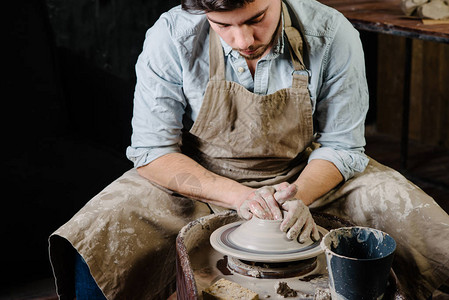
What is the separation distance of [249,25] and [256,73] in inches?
9.0

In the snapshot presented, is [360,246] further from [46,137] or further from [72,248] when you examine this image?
[46,137]

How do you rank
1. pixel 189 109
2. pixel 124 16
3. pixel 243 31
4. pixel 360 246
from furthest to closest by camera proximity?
pixel 124 16 < pixel 189 109 < pixel 243 31 < pixel 360 246

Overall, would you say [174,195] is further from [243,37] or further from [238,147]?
[243,37]

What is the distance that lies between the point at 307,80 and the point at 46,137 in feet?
4.27

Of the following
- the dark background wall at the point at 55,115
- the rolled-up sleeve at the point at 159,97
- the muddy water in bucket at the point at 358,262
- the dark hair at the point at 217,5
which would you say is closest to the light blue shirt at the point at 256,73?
the rolled-up sleeve at the point at 159,97

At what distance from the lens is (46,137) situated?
2.85 m

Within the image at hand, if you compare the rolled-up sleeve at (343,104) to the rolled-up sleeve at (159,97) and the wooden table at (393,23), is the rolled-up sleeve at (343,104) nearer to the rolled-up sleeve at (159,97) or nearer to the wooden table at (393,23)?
the rolled-up sleeve at (159,97)

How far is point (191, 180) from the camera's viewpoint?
2.02 m

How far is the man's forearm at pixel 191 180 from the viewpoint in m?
1.97

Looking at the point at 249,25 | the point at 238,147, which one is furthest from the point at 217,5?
the point at 238,147

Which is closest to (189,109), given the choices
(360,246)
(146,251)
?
(146,251)

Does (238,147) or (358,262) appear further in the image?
(238,147)

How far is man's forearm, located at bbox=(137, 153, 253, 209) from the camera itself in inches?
77.7

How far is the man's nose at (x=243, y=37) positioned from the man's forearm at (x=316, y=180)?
0.44 meters
